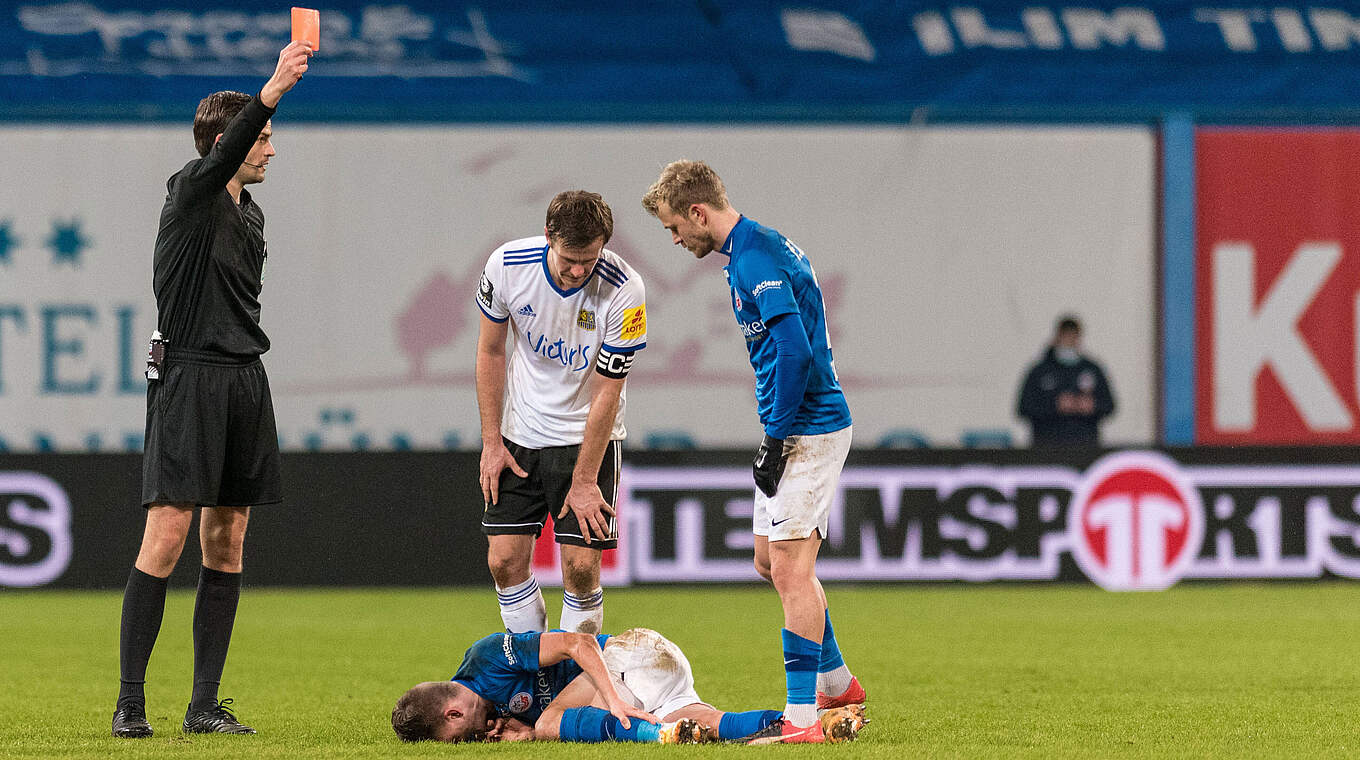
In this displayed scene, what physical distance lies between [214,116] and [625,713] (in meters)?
2.23

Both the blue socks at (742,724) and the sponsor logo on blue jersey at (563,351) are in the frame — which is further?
the sponsor logo on blue jersey at (563,351)

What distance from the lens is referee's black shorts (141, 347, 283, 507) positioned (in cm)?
498

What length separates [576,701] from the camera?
5.03 metres

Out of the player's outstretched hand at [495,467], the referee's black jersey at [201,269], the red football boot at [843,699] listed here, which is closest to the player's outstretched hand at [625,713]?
the red football boot at [843,699]

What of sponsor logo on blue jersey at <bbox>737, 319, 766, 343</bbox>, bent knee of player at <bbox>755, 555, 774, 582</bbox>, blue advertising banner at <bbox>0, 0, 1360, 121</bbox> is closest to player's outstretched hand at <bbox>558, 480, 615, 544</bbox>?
bent knee of player at <bbox>755, 555, 774, 582</bbox>

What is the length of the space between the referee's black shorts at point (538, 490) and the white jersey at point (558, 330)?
0.05m

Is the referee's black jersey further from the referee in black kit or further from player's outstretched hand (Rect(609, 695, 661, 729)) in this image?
player's outstretched hand (Rect(609, 695, 661, 729))

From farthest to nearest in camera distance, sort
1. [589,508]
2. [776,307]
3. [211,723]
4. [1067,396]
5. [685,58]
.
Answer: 1. [685,58]
2. [1067,396]
3. [589,508]
4. [211,723]
5. [776,307]

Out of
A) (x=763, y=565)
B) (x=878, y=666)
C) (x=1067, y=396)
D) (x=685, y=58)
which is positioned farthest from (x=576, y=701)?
(x=685, y=58)

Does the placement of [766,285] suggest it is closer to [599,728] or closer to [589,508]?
[589,508]

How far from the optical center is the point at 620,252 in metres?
13.7

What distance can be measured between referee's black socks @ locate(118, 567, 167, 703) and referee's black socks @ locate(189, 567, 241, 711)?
20 centimetres

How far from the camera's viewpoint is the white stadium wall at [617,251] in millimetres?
13453

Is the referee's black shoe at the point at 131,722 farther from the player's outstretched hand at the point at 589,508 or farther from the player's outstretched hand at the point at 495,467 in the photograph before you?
the player's outstretched hand at the point at 589,508
